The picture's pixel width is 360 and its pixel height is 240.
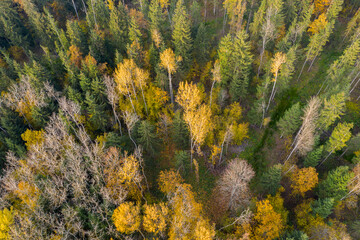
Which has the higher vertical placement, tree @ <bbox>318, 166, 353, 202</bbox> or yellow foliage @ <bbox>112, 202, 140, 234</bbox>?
yellow foliage @ <bbox>112, 202, 140, 234</bbox>

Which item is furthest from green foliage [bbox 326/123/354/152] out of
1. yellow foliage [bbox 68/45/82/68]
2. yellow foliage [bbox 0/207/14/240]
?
yellow foliage [bbox 68/45/82/68]

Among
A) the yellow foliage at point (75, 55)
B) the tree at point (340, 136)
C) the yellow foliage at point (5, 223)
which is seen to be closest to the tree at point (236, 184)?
the tree at point (340, 136)

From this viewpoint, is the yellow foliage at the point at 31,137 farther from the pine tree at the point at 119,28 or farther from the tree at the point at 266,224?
the tree at the point at 266,224

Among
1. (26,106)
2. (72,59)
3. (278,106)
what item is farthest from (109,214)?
(278,106)

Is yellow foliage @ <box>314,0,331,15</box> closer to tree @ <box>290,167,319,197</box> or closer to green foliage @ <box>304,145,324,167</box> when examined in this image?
green foliage @ <box>304,145,324,167</box>

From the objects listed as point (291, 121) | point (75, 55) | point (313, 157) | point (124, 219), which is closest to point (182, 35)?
point (75, 55)

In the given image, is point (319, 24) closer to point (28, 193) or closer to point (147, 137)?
point (147, 137)

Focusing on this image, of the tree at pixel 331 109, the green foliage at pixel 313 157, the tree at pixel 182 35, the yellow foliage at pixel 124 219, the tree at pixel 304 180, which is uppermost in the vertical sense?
the tree at pixel 182 35
